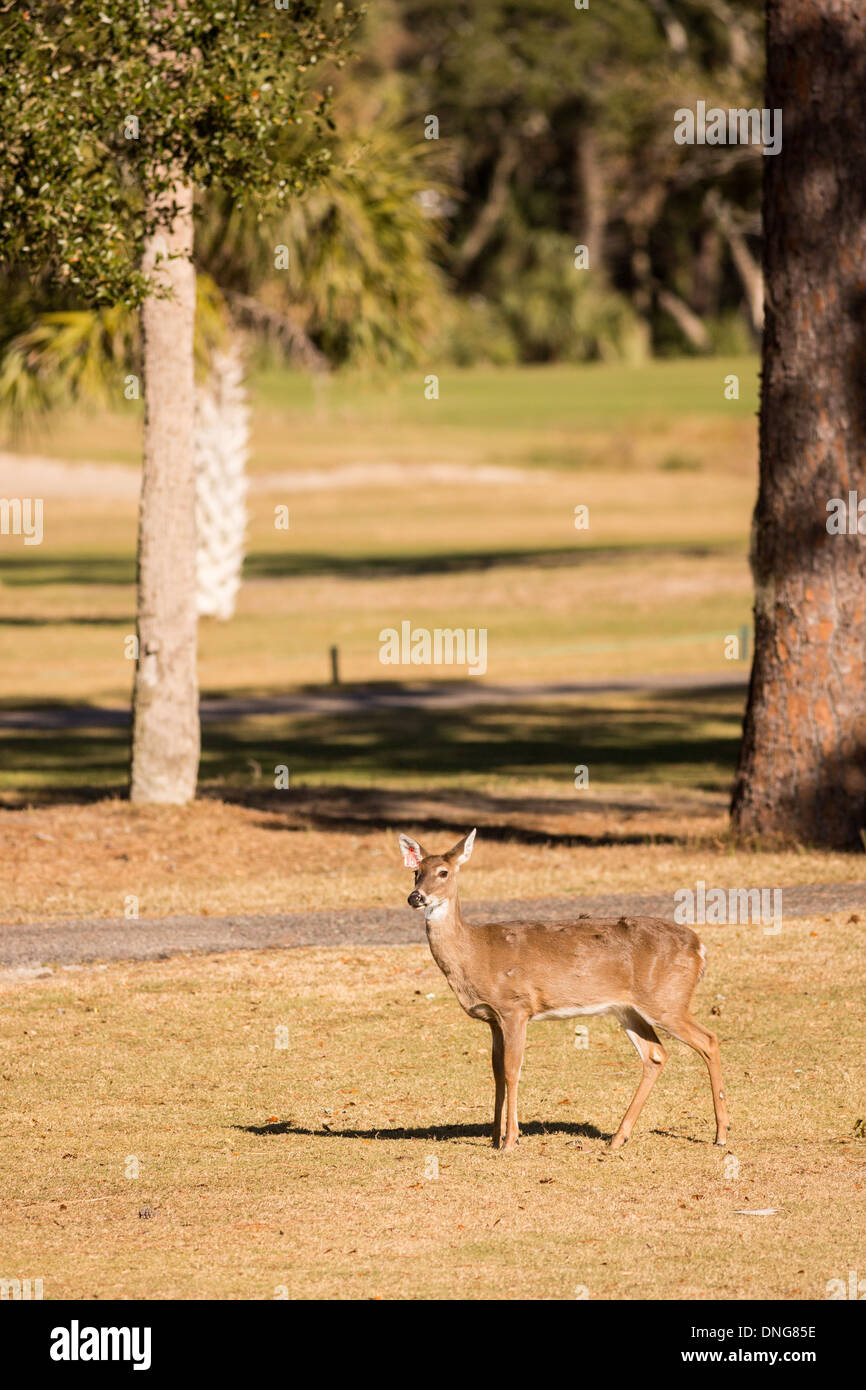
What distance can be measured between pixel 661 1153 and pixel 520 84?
357ft

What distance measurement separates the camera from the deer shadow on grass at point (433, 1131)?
10.1 meters

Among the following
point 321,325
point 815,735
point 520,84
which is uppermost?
point 520,84

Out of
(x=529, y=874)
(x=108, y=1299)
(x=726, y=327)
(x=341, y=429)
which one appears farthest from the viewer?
(x=726, y=327)

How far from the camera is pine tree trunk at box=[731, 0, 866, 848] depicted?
17.7m

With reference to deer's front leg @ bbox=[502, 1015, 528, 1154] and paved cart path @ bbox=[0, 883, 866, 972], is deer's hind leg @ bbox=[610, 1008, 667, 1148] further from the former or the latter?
paved cart path @ bbox=[0, 883, 866, 972]

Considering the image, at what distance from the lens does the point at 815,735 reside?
17703 millimetres

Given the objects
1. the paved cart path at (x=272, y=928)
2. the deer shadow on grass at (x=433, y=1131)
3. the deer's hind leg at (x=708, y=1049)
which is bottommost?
the deer shadow on grass at (x=433, y=1131)

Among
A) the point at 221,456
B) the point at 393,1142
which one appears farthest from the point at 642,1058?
the point at 221,456

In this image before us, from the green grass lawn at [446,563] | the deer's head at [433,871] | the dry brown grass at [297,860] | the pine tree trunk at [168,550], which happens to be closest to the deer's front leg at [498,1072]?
the deer's head at [433,871]

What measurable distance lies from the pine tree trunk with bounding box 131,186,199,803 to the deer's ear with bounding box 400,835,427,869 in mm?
10202

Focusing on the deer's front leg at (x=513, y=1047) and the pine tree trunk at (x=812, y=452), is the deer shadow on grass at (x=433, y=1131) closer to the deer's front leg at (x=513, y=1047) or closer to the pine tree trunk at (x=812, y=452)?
the deer's front leg at (x=513, y=1047)

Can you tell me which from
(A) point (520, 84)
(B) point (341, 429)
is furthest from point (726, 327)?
(B) point (341, 429)

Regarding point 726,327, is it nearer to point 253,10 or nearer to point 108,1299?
point 253,10

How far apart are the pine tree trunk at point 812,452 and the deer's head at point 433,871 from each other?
8.79m
